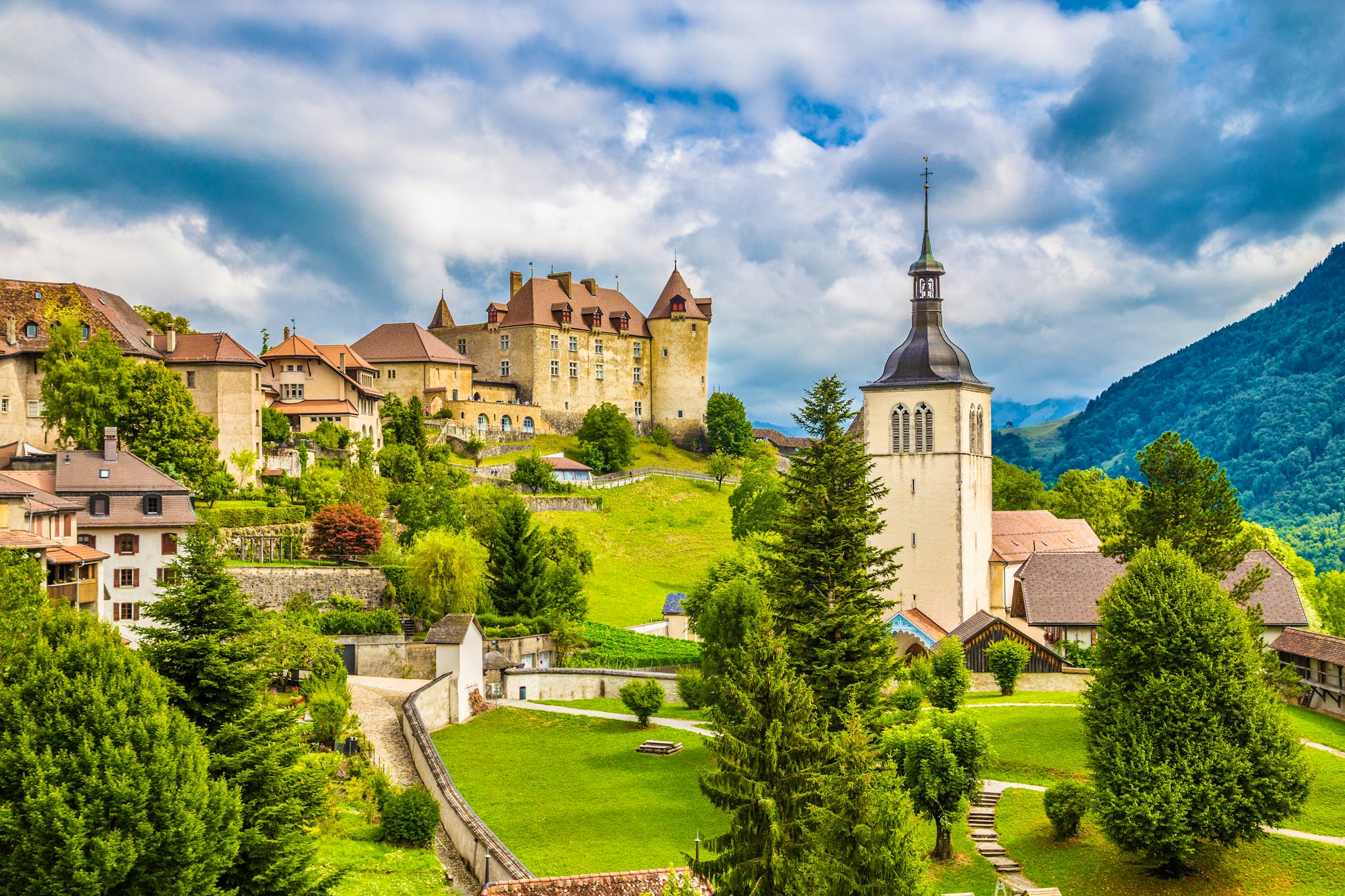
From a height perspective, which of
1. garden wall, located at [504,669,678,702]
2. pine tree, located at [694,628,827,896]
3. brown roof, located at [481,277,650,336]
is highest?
brown roof, located at [481,277,650,336]

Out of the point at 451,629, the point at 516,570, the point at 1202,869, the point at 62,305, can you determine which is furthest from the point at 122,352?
the point at 1202,869

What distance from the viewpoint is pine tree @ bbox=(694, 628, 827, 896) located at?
21750 mm

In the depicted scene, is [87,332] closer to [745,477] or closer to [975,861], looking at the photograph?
[745,477]

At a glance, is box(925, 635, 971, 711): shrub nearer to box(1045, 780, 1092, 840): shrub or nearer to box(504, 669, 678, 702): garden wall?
box(1045, 780, 1092, 840): shrub

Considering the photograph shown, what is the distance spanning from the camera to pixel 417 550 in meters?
51.2

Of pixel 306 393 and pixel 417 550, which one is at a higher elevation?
pixel 306 393

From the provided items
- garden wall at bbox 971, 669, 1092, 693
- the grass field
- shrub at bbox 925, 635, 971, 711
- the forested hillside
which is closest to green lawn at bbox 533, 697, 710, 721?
shrub at bbox 925, 635, 971, 711

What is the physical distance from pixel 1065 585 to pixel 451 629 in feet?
85.9

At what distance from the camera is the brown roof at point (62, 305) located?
57.6 m

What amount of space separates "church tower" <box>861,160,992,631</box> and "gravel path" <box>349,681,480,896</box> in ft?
85.2

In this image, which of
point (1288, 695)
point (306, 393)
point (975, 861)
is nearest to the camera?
point (975, 861)

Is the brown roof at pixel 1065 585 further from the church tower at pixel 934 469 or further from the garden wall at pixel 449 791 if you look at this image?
the garden wall at pixel 449 791

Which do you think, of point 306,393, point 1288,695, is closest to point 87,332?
point 306,393

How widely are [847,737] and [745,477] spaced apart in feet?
179
